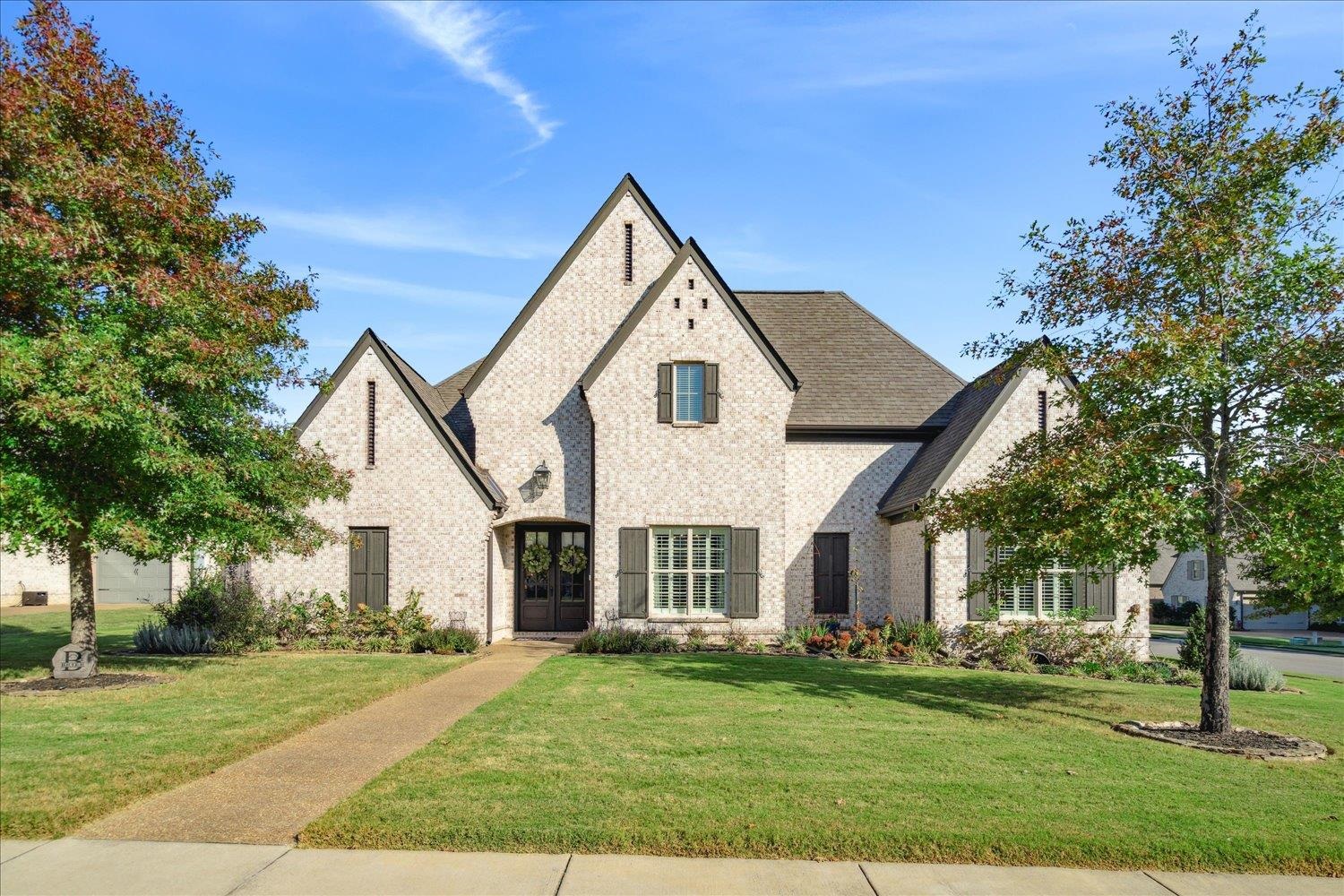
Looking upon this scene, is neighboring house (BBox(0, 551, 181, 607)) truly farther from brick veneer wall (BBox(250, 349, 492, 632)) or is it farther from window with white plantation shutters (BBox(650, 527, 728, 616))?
window with white plantation shutters (BBox(650, 527, 728, 616))

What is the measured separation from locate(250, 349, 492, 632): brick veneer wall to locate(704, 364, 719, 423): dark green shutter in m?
5.08

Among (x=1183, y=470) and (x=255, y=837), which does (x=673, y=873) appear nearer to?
(x=255, y=837)

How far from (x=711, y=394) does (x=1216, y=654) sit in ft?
34.3

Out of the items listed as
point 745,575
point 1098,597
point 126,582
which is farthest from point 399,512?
point 126,582

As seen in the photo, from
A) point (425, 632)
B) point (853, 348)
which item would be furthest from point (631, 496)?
point (853, 348)

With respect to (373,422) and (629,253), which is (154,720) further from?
(629,253)

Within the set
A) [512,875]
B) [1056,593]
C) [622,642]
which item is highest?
[1056,593]

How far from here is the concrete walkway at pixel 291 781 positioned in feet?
20.3

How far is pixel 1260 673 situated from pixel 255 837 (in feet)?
52.6

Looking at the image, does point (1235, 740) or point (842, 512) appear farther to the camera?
point (842, 512)

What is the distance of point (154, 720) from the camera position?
31.0 feet

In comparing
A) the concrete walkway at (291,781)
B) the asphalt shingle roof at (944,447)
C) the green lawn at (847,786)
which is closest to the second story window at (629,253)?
the asphalt shingle roof at (944,447)

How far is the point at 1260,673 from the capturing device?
15.1 m

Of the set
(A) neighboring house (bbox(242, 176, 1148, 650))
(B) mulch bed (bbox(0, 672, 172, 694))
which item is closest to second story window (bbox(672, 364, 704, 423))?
(A) neighboring house (bbox(242, 176, 1148, 650))
